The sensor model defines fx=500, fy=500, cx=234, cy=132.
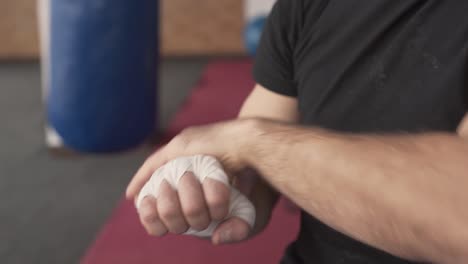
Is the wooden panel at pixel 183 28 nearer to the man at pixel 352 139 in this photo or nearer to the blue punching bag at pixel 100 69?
the blue punching bag at pixel 100 69

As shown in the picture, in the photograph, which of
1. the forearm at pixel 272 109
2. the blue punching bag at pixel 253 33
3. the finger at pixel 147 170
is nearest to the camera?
the finger at pixel 147 170

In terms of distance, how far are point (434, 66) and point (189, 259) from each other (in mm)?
823

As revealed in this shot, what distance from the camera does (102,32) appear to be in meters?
1.86

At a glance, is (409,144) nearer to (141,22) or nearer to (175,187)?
(175,187)

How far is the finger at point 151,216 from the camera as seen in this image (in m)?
0.61

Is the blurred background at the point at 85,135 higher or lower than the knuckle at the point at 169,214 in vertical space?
lower

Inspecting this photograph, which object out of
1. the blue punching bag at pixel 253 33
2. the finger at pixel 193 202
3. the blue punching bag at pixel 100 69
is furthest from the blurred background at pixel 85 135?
the finger at pixel 193 202

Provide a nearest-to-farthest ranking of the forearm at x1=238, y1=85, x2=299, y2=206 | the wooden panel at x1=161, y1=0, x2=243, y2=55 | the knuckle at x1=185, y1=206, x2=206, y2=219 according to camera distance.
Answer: the knuckle at x1=185, y1=206, x2=206, y2=219 < the forearm at x1=238, y1=85, x2=299, y2=206 < the wooden panel at x1=161, y1=0, x2=243, y2=55

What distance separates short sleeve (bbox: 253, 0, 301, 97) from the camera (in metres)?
0.79

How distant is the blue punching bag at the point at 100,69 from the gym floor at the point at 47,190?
0.58 ft

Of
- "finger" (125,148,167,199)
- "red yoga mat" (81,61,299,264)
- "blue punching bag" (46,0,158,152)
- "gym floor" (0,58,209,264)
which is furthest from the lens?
"blue punching bag" (46,0,158,152)

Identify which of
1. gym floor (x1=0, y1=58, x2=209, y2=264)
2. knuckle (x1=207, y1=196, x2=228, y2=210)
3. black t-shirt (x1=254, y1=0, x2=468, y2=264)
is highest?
black t-shirt (x1=254, y1=0, x2=468, y2=264)

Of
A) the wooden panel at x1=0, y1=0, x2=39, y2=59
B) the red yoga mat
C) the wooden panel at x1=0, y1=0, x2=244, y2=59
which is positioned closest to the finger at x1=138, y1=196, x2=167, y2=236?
the red yoga mat

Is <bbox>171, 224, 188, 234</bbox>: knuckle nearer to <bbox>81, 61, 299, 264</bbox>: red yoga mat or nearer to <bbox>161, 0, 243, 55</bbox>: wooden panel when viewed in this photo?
<bbox>81, 61, 299, 264</bbox>: red yoga mat
